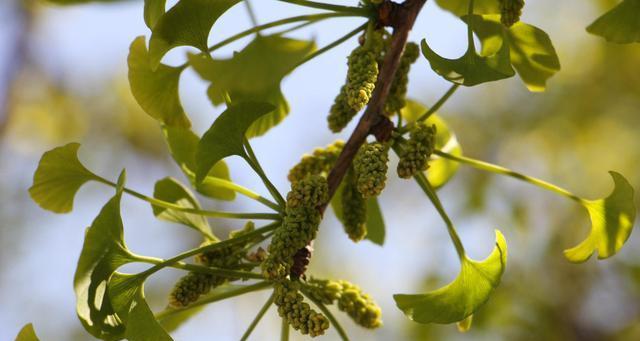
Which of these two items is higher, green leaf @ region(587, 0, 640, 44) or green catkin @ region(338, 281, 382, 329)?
green leaf @ region(587, 0, 640, 44)

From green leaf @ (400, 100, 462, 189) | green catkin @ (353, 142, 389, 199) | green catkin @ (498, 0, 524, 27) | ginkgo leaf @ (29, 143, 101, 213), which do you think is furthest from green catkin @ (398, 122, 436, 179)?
ginkgo leaf @ (29, 143, 101, 213)

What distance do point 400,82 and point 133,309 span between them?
37 centimetres

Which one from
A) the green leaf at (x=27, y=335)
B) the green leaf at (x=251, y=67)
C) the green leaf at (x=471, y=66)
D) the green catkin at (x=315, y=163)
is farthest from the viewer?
the green catkin at (x=315, y=163)

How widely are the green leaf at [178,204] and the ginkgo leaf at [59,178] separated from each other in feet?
0.26

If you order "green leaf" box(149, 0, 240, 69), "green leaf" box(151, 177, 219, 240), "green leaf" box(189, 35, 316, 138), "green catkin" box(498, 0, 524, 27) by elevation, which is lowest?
"green leaf" box(151, 177, 219, 240)

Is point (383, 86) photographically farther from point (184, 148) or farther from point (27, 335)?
point (27, 335)

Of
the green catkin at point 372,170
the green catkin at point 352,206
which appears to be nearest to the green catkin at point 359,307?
the green catkin at point 352,206

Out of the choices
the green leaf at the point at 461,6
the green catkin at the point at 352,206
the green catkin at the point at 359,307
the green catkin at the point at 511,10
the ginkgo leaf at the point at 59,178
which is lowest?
the green catkin at the point at 359,307

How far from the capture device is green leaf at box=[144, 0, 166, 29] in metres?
0.63

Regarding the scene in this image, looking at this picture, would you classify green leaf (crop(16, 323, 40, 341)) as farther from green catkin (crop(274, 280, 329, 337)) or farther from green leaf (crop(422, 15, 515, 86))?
green leaf (crop(422, 15, 515, 86))

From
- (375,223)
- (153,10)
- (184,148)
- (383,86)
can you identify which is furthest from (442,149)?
(153,10)

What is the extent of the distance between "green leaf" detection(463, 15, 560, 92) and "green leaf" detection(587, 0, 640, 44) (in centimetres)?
13

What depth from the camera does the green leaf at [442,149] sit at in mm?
957

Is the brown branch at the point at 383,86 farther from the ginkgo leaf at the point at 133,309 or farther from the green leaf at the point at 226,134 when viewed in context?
the ginkgo leaf at the point at 133,309
